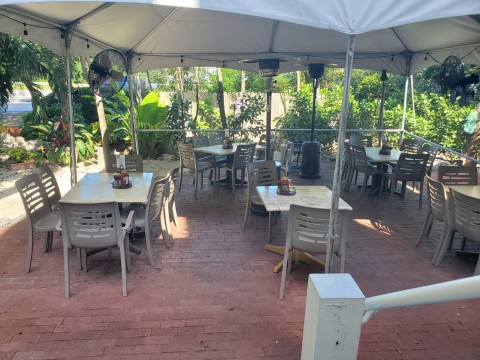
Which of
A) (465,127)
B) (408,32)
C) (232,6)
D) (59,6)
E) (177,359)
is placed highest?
(408,32)

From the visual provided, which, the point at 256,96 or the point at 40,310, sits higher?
the point at 256,96

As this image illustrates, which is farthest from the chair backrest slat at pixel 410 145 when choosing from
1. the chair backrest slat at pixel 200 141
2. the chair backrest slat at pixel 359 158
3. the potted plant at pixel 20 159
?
the potted plant at pixel 20 159

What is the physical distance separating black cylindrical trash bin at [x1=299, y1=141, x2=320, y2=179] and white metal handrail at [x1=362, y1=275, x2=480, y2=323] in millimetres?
6318

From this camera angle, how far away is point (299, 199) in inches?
152

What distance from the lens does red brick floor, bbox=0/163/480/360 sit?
8.78 feet

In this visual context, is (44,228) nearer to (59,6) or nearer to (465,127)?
(59,6)

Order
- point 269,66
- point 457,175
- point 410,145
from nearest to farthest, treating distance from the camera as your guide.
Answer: point 457,175
point 269,66
point 410,145

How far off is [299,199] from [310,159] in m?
3.93

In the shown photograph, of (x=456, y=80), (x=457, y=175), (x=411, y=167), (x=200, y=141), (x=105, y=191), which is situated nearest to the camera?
(x=105, y=191)

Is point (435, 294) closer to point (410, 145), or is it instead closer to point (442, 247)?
point (442, 247)

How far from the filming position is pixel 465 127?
9453 mm

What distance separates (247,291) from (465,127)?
28.2 ft

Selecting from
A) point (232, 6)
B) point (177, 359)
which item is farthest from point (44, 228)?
point (232, 6)

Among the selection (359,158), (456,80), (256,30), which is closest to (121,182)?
(256,30)
